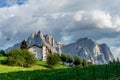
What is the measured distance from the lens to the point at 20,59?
17750 centimetres

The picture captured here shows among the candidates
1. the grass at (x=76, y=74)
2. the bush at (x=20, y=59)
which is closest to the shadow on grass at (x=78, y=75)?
the grass at (x=76, y=74)

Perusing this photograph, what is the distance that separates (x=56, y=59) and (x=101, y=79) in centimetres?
14716

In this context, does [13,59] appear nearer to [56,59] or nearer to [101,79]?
[56,59]

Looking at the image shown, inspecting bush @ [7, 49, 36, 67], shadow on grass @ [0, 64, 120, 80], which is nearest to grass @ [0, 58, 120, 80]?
shadow on grass @ [0, 64, 120, 80]

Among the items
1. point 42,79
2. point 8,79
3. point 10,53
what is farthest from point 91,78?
point 10,53

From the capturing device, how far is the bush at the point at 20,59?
173887mm

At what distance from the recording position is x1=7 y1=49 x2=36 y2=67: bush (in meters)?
174

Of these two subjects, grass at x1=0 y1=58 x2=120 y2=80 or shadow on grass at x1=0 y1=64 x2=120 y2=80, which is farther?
grass at x1=0 y1=58 x2=120 y2=80

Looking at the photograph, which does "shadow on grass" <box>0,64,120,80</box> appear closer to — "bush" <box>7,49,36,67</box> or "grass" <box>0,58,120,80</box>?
"grass" <box>0,58,120,80</box>

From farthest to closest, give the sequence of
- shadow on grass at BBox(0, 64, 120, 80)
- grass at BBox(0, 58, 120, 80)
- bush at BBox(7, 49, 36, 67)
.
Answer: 1. bush at BBox(7, 49, 36, 67)
2. grass at BBox(0, 58, 120, 80)
3. shadow on grass at BBox(0, 64, 120, 80)

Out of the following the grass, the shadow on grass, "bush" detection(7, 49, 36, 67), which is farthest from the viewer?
"bush" detection(7, 49, 36, 67)

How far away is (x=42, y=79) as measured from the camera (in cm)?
4941

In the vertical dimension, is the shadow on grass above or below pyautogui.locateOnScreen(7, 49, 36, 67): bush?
below

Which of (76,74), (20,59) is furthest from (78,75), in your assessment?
(20,59)
